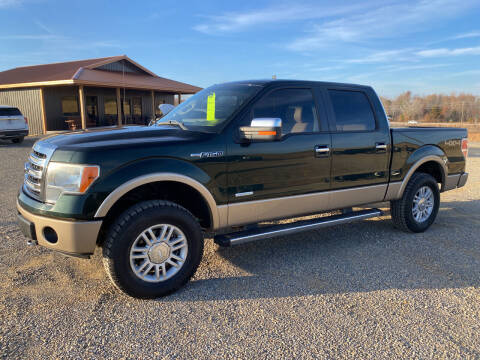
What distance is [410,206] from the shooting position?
5.42 meters

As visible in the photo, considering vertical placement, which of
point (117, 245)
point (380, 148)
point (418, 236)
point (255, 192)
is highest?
point (380, 148)

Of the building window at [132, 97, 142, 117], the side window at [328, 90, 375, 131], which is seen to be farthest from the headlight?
the building window at [132, 97, 142, 117]

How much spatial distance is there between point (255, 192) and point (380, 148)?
6.45 ft

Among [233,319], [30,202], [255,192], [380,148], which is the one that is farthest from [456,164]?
[30,202]

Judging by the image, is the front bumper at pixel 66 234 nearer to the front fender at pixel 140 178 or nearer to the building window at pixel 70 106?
the front fender at pixel 140 178

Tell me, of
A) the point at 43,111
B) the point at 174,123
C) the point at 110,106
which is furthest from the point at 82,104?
the point at 174,123

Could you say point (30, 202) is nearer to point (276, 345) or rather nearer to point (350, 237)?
point (276, 345)

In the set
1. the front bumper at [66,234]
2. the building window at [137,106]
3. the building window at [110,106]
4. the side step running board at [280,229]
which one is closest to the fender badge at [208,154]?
the side step running board at [280,229]

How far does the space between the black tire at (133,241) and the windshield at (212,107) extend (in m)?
0.96

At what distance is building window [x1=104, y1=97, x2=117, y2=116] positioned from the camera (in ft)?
83.3

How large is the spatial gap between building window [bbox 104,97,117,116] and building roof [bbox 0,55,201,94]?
1.83 metres

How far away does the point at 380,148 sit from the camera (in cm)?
499

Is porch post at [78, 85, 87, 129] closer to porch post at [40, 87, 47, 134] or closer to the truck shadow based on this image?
porch post at [40, 87, 47, 134]

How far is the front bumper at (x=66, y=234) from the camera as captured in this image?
318 centimetres
